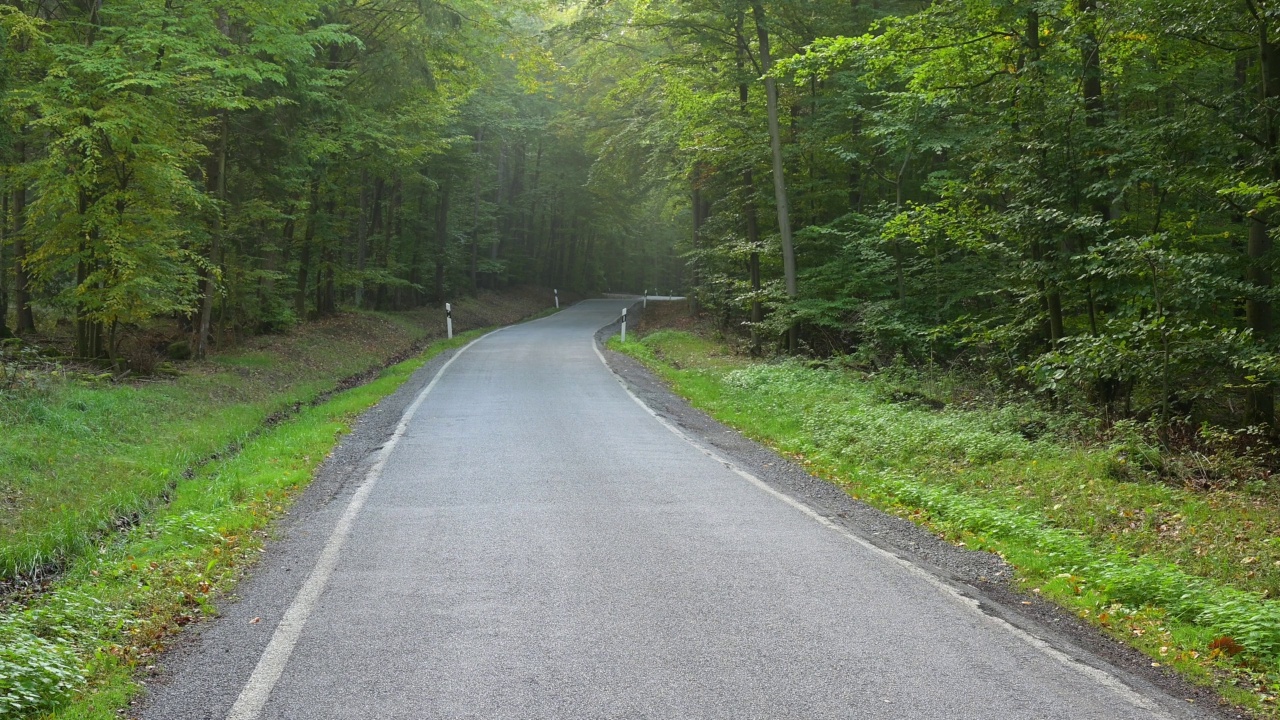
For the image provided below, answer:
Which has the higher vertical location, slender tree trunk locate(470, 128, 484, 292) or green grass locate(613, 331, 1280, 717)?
slender tree trunk locate(470, 128, 484, 292)

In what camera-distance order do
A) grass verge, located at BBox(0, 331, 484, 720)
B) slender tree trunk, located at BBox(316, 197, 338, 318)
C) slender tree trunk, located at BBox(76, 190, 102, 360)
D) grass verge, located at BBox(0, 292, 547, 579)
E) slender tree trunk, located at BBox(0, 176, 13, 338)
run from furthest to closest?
slender tree trunk, located at BBox(316, 197, 338, 318), slender tree trunk, located at BBox(0, 176, 13, 338), slender tree trunk, located at BBox(76, 190, 102, 360), grass verge, located at BBox(0, 292, 547, 579), grass verge, located at BBox(0, 331, 484, 720)

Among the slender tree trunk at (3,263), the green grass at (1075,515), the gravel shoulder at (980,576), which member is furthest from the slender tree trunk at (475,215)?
the gravel shoulder at (980,576)

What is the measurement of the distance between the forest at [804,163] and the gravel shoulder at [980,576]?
12.4ft

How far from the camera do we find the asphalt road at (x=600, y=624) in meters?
3.95

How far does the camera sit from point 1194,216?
10891 mm

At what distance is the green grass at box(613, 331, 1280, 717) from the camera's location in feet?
16.4

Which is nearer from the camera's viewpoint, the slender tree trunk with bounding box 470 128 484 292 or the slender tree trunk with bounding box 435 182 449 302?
the slender tree trunk with bounding box 435 182 449 302

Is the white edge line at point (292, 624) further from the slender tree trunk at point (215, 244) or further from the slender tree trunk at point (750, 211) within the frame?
the slender tree trunk at point (750, 211)

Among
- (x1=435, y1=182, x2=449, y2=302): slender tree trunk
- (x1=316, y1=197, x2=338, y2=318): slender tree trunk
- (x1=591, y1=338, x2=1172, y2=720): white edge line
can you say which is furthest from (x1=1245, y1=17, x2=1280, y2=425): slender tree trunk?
(x1=435, y1=182, x2=449, y2=302): slender tree trunk

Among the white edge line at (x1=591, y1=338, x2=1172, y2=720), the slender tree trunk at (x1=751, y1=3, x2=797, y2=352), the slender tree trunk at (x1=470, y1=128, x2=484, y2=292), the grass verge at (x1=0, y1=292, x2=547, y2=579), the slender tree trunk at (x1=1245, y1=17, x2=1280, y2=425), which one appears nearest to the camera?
the white edge line at (x1=591, y1=338, x2=1172, y2=720)

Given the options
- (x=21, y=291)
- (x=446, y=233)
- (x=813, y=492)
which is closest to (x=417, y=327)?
(x=446, y=233)

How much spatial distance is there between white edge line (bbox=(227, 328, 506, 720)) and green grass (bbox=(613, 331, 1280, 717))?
4762mm

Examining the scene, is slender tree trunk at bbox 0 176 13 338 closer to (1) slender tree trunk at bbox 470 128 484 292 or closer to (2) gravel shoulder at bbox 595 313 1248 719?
(2) gravel shoulder at bbox 595 313 1248 719

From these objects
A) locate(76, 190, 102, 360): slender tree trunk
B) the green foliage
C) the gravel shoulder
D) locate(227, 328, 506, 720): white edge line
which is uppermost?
locate(76, 190, 102, 360): slender tree trunk
